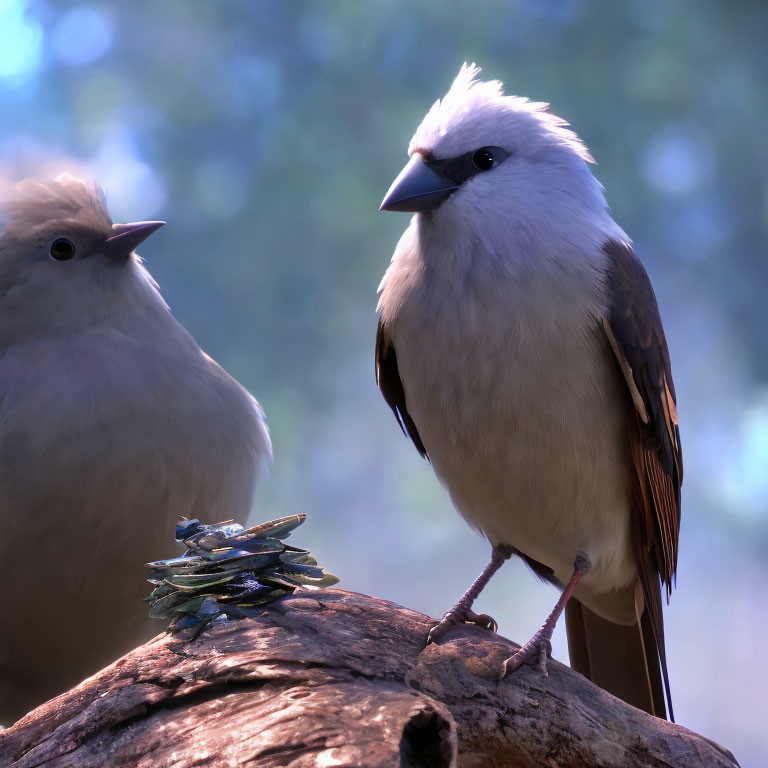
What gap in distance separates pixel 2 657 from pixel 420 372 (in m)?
1.16

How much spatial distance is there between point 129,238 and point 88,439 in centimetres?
50

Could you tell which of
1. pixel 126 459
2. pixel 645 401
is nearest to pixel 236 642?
pixel 126 459

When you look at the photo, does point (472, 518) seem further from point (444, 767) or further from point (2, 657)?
point (2, 657)

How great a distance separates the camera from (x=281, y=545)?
1.71 metres

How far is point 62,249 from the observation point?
2.12 meters

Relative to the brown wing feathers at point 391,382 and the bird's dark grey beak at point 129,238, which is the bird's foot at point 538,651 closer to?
the brown wing feathers at point 391,382

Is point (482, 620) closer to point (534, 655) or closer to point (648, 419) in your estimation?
point (534, 655)

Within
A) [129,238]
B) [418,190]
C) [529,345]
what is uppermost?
[418,190]

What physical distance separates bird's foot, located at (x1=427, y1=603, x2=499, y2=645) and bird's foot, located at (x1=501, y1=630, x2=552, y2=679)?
0.46 feet

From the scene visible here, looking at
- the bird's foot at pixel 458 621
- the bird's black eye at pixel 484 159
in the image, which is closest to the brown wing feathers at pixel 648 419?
the bird's black eye at pixel 484 159

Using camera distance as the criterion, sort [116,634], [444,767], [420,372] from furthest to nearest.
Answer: [116,634]
[420,372]
[444,767]

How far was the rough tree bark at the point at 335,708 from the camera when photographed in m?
1.33

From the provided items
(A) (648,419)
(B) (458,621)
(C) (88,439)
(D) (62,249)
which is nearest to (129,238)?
(D) (62,249)

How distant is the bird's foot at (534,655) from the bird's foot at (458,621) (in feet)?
0.46
